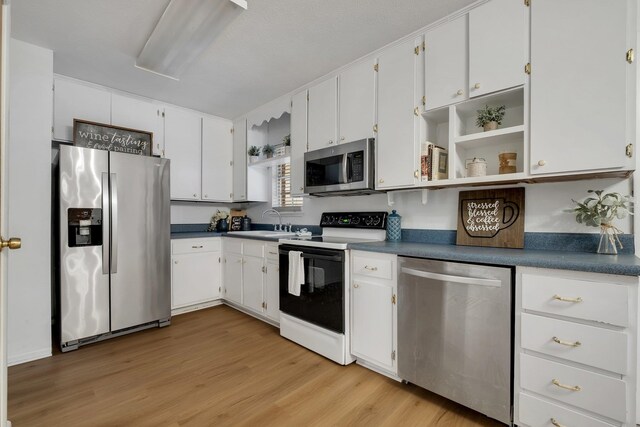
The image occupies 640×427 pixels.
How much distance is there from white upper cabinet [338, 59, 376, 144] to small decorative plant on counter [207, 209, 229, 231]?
A: 2230 millimetres

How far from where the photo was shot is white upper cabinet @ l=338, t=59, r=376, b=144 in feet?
8.27

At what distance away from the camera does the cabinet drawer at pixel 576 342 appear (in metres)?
1.29

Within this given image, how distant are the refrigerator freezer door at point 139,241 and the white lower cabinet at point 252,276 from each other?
692mm

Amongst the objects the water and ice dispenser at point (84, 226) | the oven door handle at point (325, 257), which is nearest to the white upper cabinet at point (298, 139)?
the oven door handle at point (325, 257)

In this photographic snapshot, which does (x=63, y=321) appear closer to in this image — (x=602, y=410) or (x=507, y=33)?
(x=602, y=410)

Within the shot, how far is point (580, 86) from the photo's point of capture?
1.56 metres

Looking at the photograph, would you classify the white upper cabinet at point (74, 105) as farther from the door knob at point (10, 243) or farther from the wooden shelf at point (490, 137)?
the wooden shelf at point (490, 137)

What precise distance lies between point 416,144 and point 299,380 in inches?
75.1

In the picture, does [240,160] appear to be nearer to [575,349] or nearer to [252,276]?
[252,276]

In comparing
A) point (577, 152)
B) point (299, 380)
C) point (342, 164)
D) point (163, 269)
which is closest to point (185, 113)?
point (163, 269)

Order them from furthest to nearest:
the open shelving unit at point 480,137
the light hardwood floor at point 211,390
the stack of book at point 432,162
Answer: the stack of book at point 432,162
the open shelving unit at point 480,137
the light hardwood floor at point 211,390

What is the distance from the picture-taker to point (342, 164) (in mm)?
2658

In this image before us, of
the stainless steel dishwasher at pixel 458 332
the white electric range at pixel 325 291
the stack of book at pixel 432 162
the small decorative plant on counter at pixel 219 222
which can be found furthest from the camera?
the small decorative plant on counter at pixel 219 222

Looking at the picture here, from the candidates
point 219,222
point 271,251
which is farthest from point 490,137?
point 219,222
